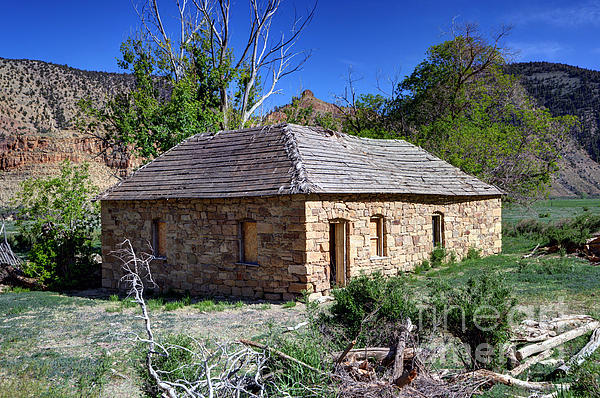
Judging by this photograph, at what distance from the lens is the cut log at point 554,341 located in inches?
255

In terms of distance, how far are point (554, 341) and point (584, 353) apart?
600 millimetres

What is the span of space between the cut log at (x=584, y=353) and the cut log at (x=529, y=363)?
343 mm

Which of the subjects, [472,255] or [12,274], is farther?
[472,255]

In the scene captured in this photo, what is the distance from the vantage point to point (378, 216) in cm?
1386

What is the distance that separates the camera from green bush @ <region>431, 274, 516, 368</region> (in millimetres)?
6281

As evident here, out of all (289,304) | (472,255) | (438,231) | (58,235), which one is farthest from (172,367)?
(472,255)

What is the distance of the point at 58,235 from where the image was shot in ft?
53.1

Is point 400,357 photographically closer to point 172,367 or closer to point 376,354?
point 376,354

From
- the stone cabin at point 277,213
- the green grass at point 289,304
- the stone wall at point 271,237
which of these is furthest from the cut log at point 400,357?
the stone cabin at point 277,213

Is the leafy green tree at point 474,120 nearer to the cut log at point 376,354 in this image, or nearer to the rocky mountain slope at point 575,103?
the cut log at point 376,354

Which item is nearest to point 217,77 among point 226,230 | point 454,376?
point 226,230

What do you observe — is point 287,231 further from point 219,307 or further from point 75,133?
point 75,133

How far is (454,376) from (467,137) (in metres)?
20.2

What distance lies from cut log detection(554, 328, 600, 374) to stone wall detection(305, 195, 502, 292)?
4.71 meters
